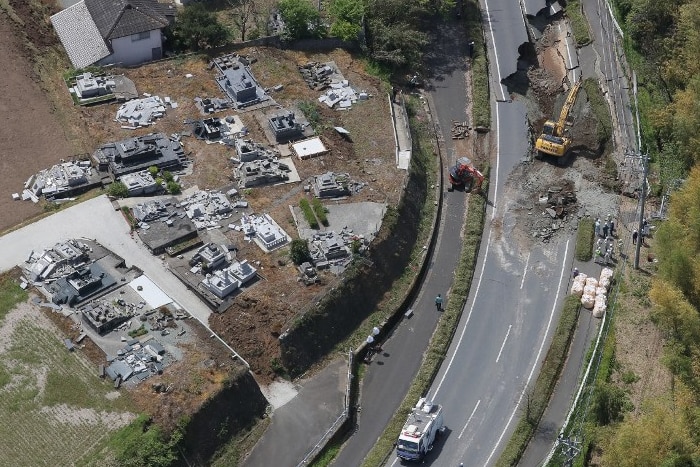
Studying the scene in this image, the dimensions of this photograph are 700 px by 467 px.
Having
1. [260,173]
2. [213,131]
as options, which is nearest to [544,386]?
[260,173]

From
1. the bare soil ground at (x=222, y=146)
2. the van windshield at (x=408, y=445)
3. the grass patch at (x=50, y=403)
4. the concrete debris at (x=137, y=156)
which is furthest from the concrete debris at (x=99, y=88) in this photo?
the van windshield at (x=408, y=445)

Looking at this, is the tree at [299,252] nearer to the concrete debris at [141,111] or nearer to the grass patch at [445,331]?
the grass patch at [445,331]

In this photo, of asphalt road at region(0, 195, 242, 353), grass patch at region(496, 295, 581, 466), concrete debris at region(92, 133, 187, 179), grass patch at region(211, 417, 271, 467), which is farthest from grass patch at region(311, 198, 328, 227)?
grass patch at region(496, 295, 581, 466)

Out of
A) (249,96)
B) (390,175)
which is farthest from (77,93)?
(390,175)

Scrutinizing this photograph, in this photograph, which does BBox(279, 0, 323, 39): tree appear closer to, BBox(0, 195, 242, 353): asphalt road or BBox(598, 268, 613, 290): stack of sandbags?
BBox(0, 195, 242, 353): asphalt road

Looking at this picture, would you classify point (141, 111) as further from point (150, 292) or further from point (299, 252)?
point (299, 252)
